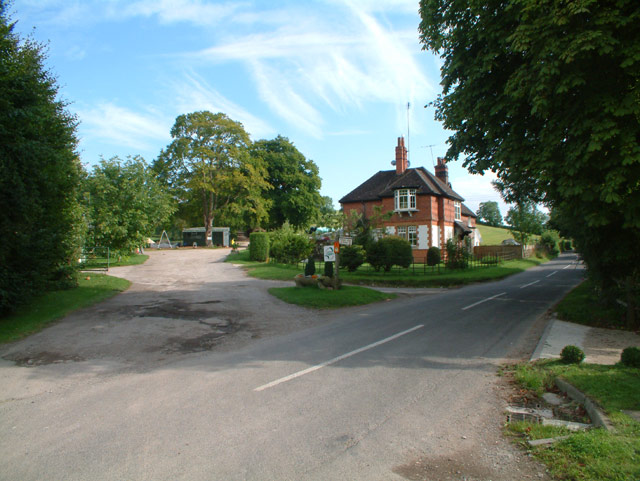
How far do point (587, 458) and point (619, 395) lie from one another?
1.94 meters

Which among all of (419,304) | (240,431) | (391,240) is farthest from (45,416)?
(391,240)

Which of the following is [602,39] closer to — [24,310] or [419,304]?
[419,304]

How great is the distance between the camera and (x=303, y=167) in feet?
203

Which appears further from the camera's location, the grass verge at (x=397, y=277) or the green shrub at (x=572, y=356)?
the grass verge at (x=397, y=277)

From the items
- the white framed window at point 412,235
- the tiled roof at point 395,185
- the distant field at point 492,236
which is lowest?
the white framed window at point 412,235

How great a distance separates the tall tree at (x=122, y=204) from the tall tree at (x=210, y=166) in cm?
1589

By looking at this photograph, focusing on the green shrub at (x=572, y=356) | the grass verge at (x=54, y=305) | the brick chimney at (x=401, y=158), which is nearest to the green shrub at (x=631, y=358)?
the green shrub at (x=572, y=356)

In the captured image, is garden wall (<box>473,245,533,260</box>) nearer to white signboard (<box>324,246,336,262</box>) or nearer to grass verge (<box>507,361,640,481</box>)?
white signboard (<box>324,246,336,262</box>)

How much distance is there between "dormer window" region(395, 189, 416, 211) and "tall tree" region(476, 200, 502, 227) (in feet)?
384

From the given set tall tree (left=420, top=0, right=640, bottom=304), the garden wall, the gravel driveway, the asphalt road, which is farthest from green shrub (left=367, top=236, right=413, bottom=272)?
the garden wall

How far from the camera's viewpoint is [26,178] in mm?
11656

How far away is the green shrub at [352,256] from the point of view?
92.0 ft

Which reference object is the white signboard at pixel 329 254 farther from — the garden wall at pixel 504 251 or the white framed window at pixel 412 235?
the garden wall at pixel 504 251

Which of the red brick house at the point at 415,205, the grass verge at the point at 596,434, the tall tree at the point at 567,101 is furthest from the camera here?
the red brick house at the point at 415,205
